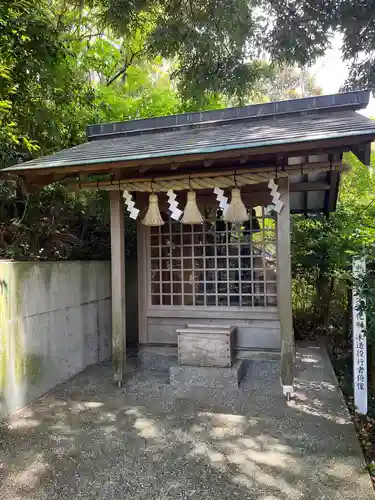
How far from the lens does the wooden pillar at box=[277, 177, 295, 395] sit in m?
4.35

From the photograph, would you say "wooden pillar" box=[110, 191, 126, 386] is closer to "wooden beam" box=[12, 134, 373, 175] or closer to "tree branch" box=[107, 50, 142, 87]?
"wooden beam" box=[12, 134, 373, 175]

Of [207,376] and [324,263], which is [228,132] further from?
[324,263]

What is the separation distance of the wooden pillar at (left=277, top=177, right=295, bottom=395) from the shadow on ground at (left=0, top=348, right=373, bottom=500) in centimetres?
34

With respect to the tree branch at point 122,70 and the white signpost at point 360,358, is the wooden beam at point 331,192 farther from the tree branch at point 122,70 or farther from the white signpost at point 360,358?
the tree branch at point 122,70

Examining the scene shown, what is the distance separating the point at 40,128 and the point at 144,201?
7.15 ft

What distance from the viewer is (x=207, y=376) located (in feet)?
15.9

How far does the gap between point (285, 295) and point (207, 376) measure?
5.04 feet

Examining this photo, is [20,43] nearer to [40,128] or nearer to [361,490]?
[40,128]

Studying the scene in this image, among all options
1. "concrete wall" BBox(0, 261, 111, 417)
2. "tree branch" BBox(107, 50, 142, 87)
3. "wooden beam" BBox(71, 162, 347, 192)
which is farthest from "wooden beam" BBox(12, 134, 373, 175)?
"tree branch" BBox(107, 50, 142, 87)

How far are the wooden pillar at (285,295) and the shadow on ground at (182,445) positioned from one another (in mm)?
344

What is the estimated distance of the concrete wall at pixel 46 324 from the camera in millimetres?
3961

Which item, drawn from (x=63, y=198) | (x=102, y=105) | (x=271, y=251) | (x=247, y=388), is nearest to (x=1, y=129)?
(x=63, y=198)

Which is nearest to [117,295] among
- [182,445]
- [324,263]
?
[182,445]

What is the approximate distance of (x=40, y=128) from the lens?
19.8ft
